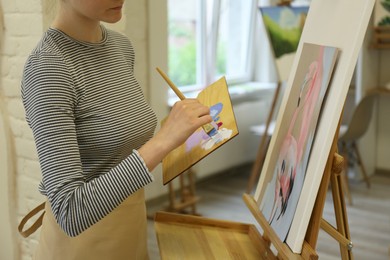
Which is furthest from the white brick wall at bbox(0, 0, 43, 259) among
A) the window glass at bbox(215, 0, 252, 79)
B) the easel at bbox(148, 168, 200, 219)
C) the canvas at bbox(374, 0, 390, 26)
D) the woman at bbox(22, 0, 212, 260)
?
the canvas at bbox(374, 0, 390, 26)

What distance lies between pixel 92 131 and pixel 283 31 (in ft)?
9.33

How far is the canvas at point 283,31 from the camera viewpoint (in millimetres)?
3738

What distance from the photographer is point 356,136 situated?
13.7 ft

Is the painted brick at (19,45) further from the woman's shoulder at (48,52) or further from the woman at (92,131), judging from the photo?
the woman's shoulder at (48,52)

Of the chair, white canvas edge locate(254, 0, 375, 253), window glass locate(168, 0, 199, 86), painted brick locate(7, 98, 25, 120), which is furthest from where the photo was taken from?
window glass locate(168, 0, 199, 86)

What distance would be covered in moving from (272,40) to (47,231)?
9.10 feet

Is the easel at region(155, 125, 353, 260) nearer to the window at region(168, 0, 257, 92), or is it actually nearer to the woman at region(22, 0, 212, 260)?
the woman at region(22, 0, 212, 260)

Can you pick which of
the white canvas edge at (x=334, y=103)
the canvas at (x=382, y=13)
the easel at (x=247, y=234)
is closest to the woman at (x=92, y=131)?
the easel at (x=247, y=234)

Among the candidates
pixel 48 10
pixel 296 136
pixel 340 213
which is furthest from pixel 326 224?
pixel 48 10

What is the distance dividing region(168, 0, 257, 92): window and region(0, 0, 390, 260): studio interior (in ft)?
0.04

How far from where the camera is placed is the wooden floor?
3156mm

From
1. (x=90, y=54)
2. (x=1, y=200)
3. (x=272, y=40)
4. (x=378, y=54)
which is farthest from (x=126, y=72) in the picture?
(x=378, y=54)

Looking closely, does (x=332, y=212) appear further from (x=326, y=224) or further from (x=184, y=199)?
(x=326, y=224)

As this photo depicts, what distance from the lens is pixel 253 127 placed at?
452 centimetres
